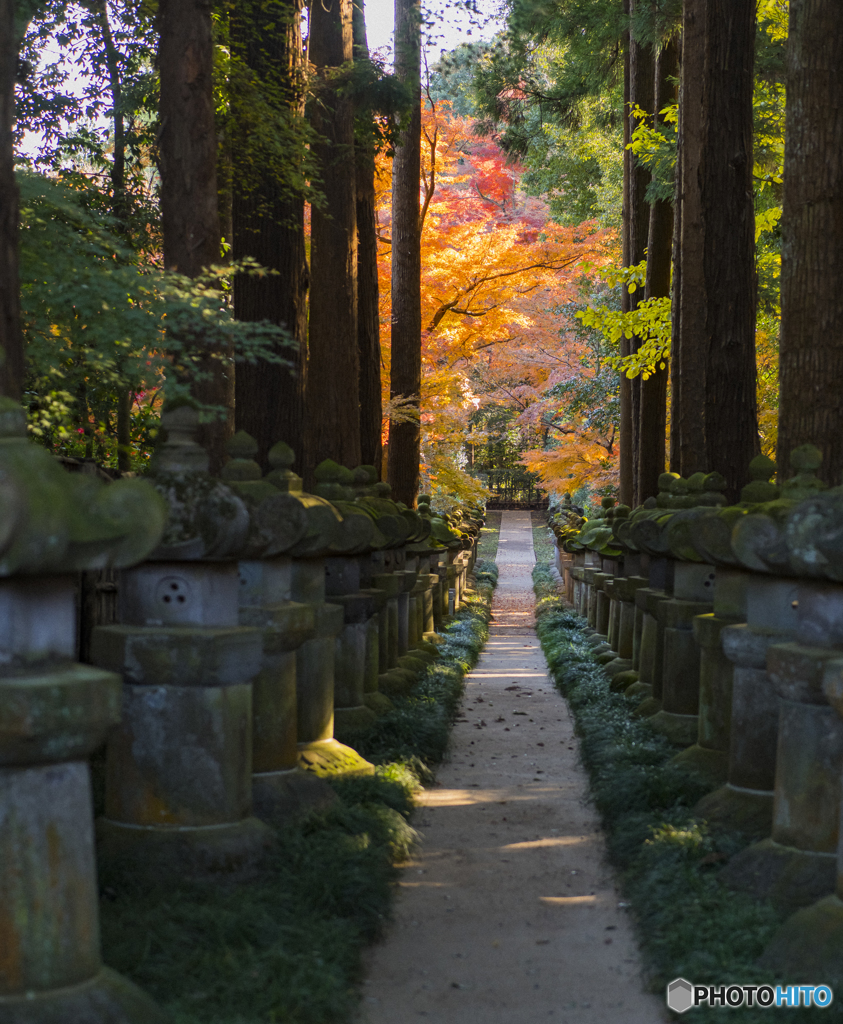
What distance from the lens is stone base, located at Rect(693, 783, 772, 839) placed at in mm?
5477

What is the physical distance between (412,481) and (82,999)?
14839 millimetres

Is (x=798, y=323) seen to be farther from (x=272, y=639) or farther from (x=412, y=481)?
(x=412, y=481)

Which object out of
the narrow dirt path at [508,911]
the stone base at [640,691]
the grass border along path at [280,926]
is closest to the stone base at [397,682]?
the narrow dirt path at [508,911]

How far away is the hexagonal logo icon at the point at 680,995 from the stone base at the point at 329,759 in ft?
9.07

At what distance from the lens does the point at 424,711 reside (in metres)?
9.44

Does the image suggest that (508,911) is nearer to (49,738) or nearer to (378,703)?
(49,738)

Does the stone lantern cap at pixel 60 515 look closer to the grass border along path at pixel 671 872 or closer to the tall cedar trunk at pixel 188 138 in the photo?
the grass border along path at pixel 671 872

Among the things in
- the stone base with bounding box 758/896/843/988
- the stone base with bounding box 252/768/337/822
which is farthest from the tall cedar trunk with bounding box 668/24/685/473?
the stone base with bounding box 758/896/843/988

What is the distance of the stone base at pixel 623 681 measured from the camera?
10797mm

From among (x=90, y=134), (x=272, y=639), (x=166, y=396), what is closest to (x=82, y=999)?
(x=272, y=639)

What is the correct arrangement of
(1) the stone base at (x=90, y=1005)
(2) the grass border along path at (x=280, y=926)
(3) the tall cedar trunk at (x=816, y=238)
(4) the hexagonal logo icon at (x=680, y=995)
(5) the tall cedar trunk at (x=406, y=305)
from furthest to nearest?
(5) the tall cedar trunk at (x=406, y=305) → (3) the tall cedar trunk at (x=816, y=238) → (4) the hexagonal logo icon at (x=680, y=995) → (2) the grass border along path at (x=280, y=926) → (1) the stone base at (x=90, y=1005)

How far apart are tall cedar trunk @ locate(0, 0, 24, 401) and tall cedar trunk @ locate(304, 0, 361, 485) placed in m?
6.94

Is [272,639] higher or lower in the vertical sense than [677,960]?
higher

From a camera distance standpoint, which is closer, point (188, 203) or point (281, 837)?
point (281, 837)
